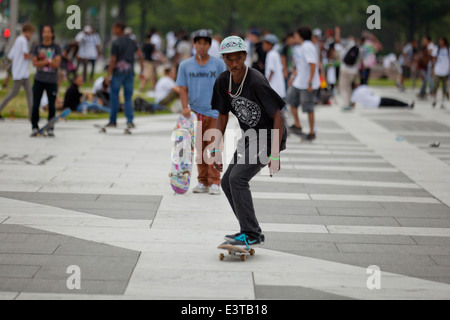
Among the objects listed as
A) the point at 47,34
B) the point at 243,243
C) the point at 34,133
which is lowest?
the point at 243,243

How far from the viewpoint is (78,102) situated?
17.0 meters

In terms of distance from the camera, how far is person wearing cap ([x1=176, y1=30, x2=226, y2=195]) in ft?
28.5

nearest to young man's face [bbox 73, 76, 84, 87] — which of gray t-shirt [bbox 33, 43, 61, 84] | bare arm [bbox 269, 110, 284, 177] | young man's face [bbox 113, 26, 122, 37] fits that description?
young man's face [bbox 113, 26, 122, 37]

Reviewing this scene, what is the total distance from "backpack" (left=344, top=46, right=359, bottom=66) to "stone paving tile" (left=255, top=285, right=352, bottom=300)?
15.1 meters

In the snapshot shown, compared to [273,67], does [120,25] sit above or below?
above

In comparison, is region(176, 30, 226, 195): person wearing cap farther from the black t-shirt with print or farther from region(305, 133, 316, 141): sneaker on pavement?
region(305, 133, 316, 141): sneaker on pavement

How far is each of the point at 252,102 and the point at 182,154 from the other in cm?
280

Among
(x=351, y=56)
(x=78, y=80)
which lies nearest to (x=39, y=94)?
(x=78, y=80)

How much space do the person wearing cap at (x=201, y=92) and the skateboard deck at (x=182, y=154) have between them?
105 millimetres

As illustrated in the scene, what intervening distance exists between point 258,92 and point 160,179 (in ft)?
12.5

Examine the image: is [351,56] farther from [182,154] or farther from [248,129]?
[248,129]

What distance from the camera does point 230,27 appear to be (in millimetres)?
59812

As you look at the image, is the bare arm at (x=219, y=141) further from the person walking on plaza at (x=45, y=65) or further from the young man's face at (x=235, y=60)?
the person walking on plaza at (x=45, y=65)

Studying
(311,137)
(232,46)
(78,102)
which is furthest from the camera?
(78,102)
